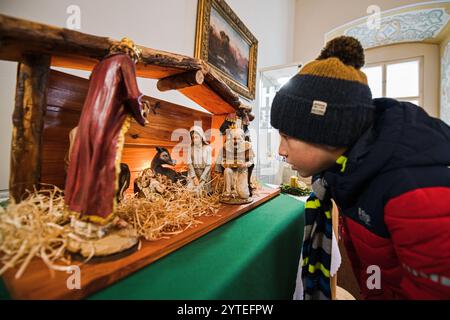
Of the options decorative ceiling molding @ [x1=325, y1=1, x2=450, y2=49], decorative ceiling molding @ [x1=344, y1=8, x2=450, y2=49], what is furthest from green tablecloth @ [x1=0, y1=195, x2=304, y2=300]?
decorative ceiling molding @ [x1=344, y1=8, x2=450, y2=49]

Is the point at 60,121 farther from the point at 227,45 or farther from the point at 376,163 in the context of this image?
the point at 227,45

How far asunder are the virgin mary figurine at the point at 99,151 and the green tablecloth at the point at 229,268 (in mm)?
156

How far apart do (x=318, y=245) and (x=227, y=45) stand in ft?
5.74

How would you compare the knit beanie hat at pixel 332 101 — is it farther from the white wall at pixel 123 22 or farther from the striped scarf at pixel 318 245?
the white wall at pixel 123 22

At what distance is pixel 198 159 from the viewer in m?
0.87

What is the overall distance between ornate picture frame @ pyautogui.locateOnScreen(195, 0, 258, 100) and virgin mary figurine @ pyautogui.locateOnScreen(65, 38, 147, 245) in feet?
3.79

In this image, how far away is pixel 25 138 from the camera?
460mm

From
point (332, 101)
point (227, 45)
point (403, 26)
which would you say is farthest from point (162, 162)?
point (403, 26)

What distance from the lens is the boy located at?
0.42 meters

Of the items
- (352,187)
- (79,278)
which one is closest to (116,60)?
(79,278)

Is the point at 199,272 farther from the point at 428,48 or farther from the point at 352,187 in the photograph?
the point at 428,48

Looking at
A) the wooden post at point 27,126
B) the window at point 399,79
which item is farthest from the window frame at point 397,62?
the wooden post at point 27,126

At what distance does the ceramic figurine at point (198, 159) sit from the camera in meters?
0.85
